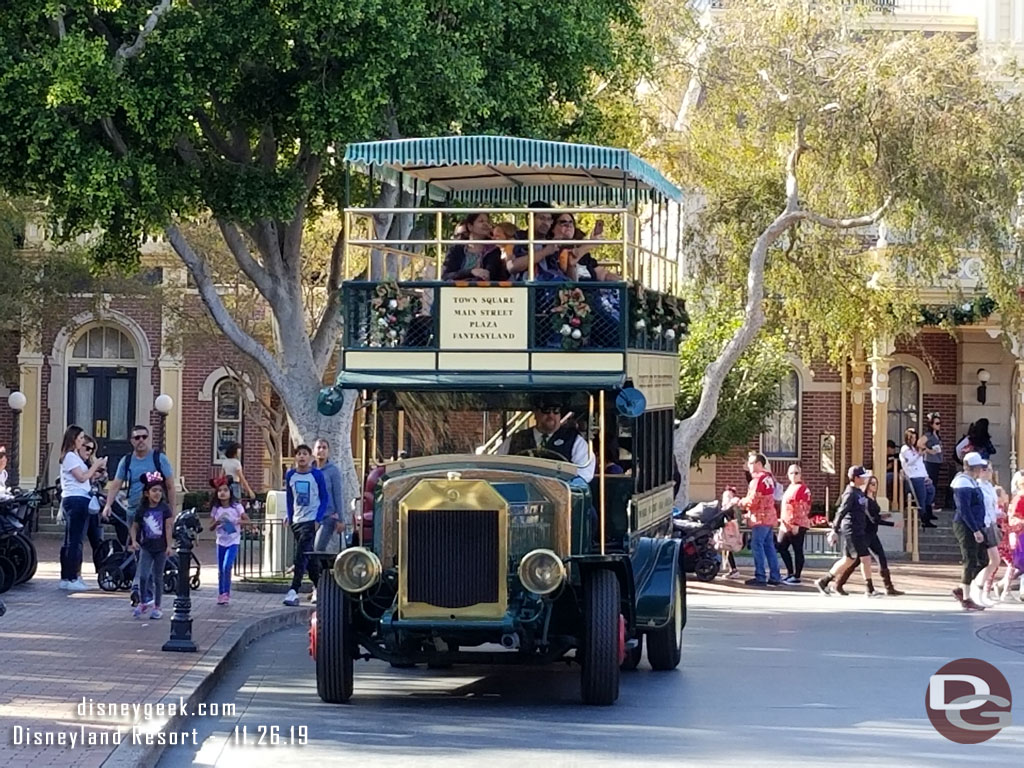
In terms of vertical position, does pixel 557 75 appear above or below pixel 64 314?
above

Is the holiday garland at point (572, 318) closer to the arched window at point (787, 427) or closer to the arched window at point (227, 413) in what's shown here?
the arched window at point (787, 427)

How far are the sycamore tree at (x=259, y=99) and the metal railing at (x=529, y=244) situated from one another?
1415 millimetres

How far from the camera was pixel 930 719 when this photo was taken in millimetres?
11734

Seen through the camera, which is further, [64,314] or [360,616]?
[64,314]

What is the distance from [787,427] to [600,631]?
25.0 metres

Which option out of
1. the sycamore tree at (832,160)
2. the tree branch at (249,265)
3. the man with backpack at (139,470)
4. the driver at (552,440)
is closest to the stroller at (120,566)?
the man with backpack at (139,470)

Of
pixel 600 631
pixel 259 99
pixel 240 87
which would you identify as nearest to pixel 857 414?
pixel 259 99

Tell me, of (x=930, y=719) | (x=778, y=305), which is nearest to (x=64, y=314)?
(x=778, y=305)

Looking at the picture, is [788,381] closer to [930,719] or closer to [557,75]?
[557,75]

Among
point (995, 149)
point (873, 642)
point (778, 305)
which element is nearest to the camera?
point (873, 642)

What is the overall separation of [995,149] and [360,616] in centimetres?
1542

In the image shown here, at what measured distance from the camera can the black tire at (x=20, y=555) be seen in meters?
18.9

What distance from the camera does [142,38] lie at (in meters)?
17.9

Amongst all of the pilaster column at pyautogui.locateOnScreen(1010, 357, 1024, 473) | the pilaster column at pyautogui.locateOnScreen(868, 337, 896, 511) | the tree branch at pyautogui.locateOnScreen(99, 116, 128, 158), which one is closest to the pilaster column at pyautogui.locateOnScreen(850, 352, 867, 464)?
the pilaster column at pyautogui.locateOnScreen(868, 337, 896, 511)
